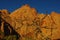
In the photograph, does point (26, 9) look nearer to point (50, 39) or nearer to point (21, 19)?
point (21, 19)

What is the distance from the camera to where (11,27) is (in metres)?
35.9

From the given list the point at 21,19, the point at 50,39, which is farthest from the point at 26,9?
the point at 50,39

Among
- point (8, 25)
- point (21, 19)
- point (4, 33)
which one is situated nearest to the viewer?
point (4, 33)

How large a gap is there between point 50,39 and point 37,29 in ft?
8.86

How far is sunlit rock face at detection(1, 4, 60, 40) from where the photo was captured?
35531 mm

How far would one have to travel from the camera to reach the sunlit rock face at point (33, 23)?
3553 centimetres

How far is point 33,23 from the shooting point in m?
36.1

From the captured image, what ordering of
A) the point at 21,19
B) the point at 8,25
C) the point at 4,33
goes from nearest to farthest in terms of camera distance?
the point at 4,33 → the point at 8,25 → the point at 21,19

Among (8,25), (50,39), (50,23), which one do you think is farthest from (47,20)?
(8,25)

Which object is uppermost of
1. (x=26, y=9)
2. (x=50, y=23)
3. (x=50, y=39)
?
(x=26, y=9)

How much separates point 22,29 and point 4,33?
15.6ft

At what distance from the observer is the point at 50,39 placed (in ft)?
113

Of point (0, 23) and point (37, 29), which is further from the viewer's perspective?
point (37, 29)

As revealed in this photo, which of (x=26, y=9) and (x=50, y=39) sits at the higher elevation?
(x=26, y=9)
